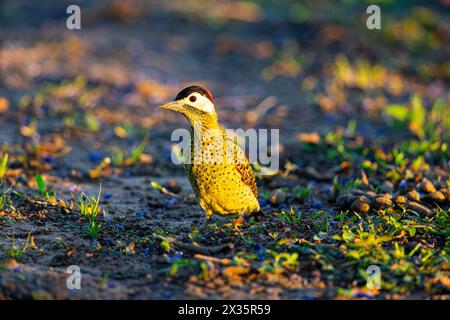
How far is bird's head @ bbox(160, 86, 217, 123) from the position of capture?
5.48m

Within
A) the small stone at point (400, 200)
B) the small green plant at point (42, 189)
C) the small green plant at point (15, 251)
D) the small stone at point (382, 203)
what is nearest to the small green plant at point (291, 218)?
the small stone at point (382, 203)

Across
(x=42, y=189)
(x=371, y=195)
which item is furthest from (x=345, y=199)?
(x=42, y=189)

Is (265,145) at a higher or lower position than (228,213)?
higher

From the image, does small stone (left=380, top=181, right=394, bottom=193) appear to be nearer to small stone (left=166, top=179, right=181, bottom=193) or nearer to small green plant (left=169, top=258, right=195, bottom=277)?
small stone (left=166, top=179, right=181, bottom=193)

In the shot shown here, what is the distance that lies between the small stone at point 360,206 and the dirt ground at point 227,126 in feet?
0.12

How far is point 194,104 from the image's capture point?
217 inches

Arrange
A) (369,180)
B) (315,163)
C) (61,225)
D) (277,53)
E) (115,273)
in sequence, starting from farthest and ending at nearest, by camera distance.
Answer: (277,53) → (315,163) → (369,180) → (61,225) → (115,273)

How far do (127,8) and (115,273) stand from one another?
33.2 feet

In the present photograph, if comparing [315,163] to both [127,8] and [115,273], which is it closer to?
[115,273]

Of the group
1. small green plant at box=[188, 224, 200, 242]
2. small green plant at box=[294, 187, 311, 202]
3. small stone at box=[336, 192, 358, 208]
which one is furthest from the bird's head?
small stone at box=[336, 192, 358, 208]

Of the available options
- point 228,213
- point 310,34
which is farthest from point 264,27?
point 228,213

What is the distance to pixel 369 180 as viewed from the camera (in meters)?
6.98

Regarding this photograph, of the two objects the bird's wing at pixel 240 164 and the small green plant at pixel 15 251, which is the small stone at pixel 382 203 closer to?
the bird's wing at pixel 240 164

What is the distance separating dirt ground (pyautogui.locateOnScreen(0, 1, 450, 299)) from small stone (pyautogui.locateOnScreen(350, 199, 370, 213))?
0.04 metres
